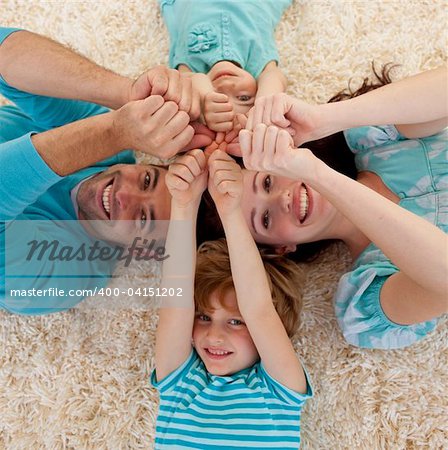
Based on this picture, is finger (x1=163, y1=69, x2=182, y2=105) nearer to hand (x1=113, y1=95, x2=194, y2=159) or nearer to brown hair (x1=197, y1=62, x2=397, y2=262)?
hand (x1=113, y1=95, x2=194, y2=159)

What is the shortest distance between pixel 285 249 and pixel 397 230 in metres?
0.39

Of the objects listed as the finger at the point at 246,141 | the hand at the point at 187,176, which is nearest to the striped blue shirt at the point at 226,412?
the hand at the point at 187,176

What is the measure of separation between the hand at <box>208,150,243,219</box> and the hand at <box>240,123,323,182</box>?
0.08 meters

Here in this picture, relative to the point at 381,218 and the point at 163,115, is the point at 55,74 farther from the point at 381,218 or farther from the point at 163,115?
the point at 381,218

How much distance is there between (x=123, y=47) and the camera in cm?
143

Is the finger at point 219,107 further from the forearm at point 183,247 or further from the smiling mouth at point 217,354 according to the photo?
the smiling mouth at point 217,354

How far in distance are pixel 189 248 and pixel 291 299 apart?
0.28m

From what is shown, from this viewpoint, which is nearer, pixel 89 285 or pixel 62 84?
pixel 62 84

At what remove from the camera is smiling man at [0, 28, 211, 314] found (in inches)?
38.2

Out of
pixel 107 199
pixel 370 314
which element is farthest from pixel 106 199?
pixel 370 314

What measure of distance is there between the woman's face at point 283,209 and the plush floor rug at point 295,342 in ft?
0.63

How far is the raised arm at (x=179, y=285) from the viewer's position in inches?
43.6

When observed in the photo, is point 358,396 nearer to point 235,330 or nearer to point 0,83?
point 235,330

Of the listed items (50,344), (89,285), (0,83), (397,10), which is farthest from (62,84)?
(397,10)
